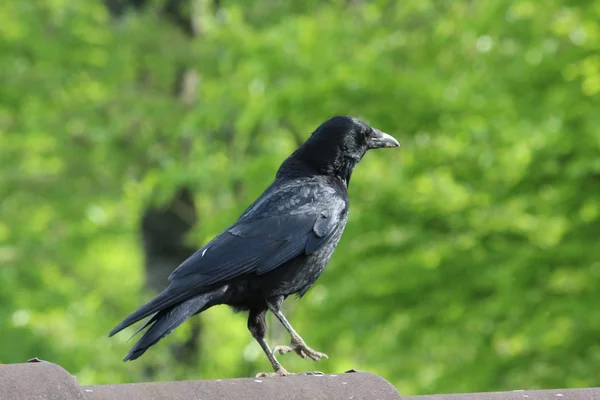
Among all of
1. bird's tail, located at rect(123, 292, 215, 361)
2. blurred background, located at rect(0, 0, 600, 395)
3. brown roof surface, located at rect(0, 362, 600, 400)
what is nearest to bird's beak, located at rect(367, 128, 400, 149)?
bird's tail, located at rect(123, 292, 215, 361)

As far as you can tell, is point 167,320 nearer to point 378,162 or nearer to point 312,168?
point 312,168

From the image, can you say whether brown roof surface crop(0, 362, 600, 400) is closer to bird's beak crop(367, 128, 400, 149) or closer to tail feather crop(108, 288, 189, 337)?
tail feather crop(108, 288, 189, 337)

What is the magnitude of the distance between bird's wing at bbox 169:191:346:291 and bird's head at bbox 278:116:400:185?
1.00 ft

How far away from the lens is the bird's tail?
330 cm

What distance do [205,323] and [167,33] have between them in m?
4.61

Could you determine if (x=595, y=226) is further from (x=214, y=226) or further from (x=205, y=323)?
(x=205, y=323)

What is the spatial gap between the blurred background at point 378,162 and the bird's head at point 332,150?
401cm

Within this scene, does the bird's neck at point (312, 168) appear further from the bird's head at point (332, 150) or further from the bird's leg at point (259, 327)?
the bird's leg at point (259, 327)

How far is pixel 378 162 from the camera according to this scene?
1207 cm

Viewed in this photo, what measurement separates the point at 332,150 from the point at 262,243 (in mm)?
860

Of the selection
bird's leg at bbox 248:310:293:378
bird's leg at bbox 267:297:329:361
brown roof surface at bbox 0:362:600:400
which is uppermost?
bird's leg at bbox 248:310:293:378

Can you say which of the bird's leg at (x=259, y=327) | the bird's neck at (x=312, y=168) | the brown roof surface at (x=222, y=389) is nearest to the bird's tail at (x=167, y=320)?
the bird's leg at (x=259, y=327)

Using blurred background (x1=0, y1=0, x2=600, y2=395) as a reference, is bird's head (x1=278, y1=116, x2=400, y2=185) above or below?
below

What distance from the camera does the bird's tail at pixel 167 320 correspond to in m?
3.30
